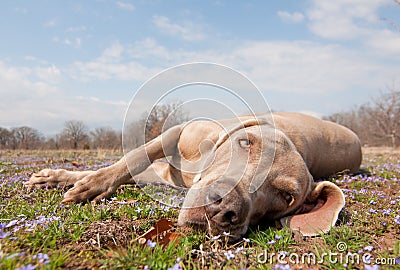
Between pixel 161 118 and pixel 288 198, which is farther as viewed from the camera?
pixel 161 118

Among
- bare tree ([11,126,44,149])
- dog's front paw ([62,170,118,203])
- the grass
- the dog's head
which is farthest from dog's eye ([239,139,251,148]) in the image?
bare tree ([11,126,44,149])

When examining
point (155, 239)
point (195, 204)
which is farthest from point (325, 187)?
point (155, 239)

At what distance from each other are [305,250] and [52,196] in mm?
2397

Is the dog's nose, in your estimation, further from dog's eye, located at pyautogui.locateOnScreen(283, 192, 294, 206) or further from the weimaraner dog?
dog's eye, located at pyautogui.locateOnScreen(283, 192, 294, 206)

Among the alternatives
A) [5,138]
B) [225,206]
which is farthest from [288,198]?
[5,138]

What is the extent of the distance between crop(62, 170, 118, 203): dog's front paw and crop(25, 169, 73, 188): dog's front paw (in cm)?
55

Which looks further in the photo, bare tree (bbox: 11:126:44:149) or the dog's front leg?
bare tree (bbox: 11:126:44:149)

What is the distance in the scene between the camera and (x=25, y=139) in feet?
53.0

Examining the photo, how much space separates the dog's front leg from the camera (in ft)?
10.2

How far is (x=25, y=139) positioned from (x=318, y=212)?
16.8 m

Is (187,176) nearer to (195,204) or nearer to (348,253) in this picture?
(195,204)

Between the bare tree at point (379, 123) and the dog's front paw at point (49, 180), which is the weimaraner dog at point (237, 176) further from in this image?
the bare tree at point (379, 123)

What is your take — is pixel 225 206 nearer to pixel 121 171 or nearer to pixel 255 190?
pixel 255 190

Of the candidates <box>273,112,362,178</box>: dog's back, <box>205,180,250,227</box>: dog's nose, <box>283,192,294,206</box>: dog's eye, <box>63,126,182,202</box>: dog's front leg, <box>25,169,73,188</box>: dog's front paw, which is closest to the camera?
<box>205,180,250,227</box>: dog's nose
